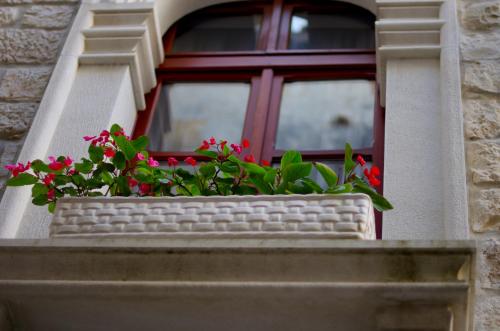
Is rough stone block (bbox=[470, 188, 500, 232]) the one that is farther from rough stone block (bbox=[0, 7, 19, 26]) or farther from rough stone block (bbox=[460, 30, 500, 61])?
rough stone block (bbox=[0, 7, 19, 26])

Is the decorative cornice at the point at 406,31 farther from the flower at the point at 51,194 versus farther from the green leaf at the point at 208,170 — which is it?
the flower at the point at 51,194

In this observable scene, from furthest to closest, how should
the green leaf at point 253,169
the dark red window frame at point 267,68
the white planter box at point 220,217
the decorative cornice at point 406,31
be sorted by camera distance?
the dark red window frame at point 267,68 → the decorative cornice at point 406,31 → the green leaf at point 253,169 → the white planter box at point 220,217

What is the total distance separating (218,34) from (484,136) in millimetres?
1804

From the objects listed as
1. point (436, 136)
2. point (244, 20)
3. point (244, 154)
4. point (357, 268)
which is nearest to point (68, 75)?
point (244, 154)

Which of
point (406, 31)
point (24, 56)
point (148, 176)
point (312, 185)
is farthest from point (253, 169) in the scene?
point (24, 56)

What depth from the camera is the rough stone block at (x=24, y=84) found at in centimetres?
439

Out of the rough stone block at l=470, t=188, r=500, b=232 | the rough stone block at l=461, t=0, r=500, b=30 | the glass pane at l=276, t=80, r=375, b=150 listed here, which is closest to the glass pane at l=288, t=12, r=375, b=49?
the glass pane at l=276, t=80, r=375, b=150

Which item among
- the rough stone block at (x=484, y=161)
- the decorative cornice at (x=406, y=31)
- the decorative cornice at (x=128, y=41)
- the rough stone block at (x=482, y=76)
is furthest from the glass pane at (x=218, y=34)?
the rough stone block at (x=484, y=161)

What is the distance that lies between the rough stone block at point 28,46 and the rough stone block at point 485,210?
2004mm

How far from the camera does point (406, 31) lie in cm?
441

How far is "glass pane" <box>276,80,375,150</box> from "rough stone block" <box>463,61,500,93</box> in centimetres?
51

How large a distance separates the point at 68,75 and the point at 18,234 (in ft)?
3.04

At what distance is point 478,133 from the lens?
386 centimetres

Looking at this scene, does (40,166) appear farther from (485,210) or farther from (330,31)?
(330,31)
